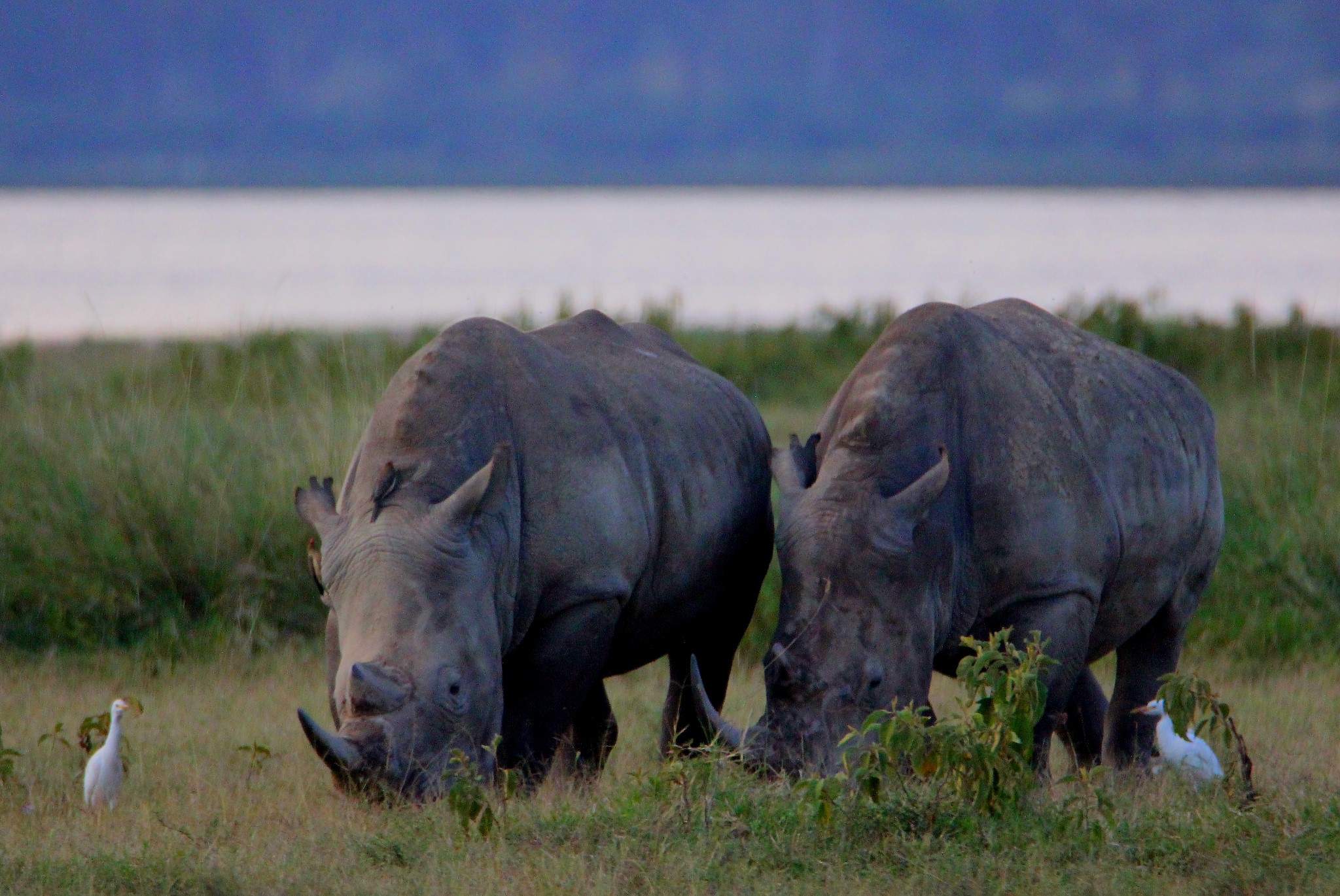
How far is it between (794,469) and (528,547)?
3.33 feet

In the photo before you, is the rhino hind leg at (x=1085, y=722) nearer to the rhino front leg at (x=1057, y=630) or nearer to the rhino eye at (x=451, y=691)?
the rhino front leg at (x=1057, y=630)

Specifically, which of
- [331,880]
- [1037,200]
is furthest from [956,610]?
[1037,200]

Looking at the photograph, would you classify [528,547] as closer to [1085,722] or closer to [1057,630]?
[1057,630]

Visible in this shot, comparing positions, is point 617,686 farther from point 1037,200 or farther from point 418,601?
point 1037,200

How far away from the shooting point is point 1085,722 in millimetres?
8023

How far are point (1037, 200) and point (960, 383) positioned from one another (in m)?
74.9

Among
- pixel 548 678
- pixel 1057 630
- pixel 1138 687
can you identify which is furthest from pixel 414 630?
pixel 1138 687

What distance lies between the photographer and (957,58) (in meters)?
104

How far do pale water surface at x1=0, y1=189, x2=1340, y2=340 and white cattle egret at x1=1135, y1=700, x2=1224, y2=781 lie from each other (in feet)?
21.5

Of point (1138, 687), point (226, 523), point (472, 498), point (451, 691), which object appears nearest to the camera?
point (451, 691)

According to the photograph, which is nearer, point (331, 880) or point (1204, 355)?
point (331, 880)

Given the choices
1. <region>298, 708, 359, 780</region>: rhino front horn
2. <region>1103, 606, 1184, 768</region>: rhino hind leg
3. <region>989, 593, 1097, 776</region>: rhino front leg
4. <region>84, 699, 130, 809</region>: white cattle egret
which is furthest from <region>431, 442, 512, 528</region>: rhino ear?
<region>1103, 606, 1184, 768</region>: rhino hind leg

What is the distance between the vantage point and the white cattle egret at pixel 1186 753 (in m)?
6.61

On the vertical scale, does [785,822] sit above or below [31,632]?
above
